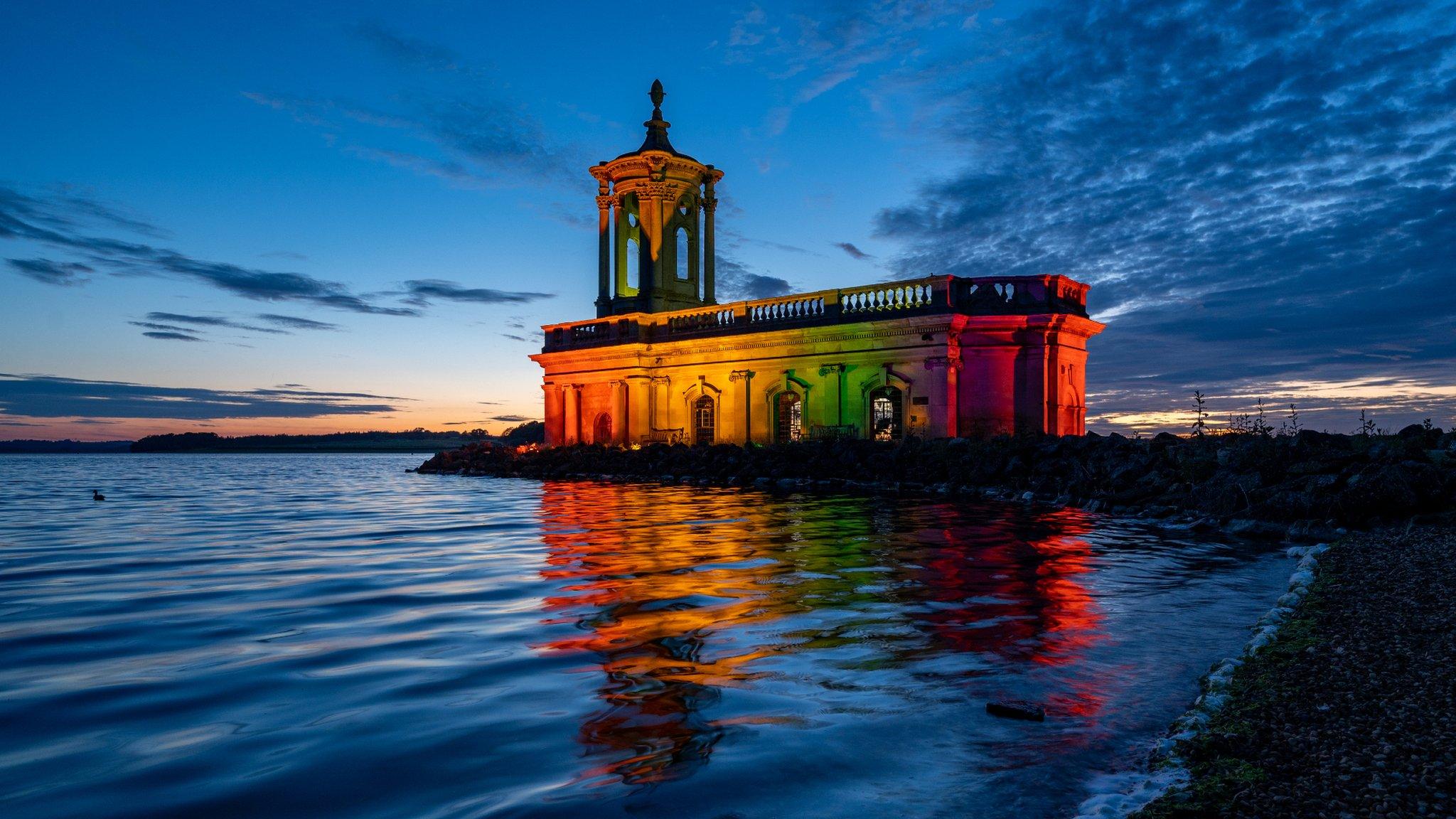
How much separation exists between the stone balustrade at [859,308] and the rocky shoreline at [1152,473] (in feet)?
17.3

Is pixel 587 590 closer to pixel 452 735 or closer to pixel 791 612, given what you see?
pixel 791 612

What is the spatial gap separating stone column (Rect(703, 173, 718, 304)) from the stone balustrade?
15.6 ft

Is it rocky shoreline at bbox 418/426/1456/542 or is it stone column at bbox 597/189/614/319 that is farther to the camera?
stone column at bbox 597/189/614/319

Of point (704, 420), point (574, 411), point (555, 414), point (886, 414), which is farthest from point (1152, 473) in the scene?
point (555, 414)

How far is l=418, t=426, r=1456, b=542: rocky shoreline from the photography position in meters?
13.4

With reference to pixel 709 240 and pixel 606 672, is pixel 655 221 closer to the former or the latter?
pixel 709 240

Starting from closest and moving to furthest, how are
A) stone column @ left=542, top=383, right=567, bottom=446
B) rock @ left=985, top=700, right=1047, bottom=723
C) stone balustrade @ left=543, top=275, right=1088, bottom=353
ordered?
rock @ left=985, top=700, right=1047, bottom=723
stone balustrade @ left=543, top=275, right=1088, bottom=353
stone column @ left=542, top=383, right=567, bottom=446

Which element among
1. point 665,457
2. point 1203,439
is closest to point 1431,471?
point 1203,439

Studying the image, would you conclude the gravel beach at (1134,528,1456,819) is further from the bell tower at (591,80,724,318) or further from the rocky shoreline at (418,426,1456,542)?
the bell tower at (591,80,724,318)

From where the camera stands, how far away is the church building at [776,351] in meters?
28.8

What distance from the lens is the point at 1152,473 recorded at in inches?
753

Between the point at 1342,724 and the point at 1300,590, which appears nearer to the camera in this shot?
the point at 1342,724

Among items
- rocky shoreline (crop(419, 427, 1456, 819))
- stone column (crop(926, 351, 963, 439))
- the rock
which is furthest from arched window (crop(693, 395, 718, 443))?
the rock

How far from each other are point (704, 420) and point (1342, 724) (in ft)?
108
